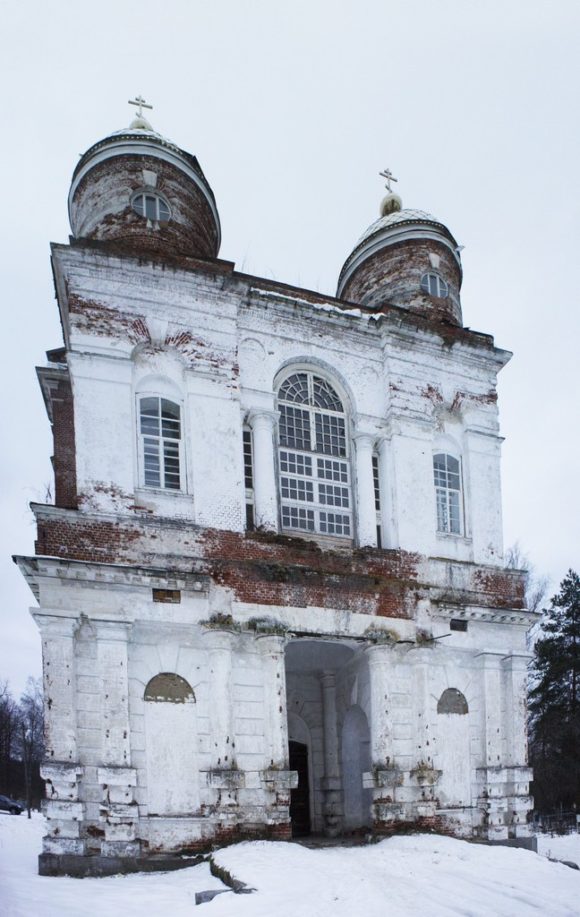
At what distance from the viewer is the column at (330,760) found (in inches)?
720

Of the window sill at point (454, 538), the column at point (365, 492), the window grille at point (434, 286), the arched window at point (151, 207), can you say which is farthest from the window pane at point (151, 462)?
the window grille at point (434, 286)

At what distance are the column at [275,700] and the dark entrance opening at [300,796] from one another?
4212mm

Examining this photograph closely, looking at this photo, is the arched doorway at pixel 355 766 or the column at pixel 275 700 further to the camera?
the arched doorway at pixel 355 766

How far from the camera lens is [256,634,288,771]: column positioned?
1495 centimetres

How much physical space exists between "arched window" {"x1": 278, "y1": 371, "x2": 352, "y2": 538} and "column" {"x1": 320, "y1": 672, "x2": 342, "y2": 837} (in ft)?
12.3

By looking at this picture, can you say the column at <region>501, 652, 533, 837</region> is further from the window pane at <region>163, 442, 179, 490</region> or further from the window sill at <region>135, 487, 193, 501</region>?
the window pane at <region>163, 442, 179, 490</region>

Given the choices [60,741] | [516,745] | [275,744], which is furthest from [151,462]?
[516,745]

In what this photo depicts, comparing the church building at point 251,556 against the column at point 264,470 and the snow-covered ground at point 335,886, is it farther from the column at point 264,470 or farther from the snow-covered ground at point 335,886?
the snow-covered ground at point 335,886

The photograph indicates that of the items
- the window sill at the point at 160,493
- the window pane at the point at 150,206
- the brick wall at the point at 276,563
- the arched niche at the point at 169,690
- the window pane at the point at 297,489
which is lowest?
the arched niche at the point at 169,690

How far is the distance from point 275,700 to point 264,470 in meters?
4.19

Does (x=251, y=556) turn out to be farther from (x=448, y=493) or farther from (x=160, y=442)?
(x=448, y=493)

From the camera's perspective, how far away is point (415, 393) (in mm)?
18844

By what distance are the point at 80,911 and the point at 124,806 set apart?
3412mm

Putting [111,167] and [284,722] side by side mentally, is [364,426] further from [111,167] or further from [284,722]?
[111,167]
